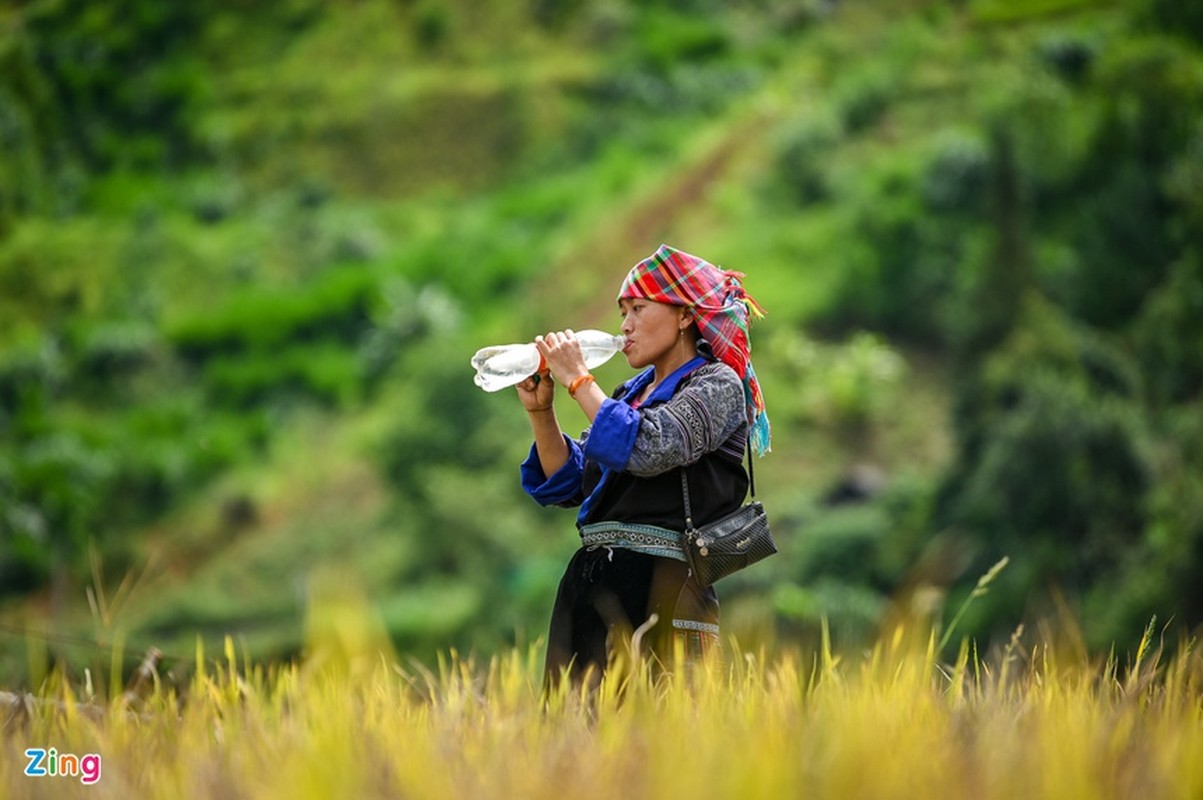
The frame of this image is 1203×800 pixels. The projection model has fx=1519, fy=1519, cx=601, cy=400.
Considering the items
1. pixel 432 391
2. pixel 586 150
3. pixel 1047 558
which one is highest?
pixel 586 150

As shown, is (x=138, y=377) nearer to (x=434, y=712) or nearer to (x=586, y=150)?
(x=586, y=150)

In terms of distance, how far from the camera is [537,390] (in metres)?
3.06

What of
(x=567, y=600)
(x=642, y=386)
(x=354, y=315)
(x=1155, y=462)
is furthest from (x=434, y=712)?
(x=354, y=315)

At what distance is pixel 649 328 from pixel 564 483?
38cm

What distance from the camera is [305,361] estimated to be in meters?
24.0

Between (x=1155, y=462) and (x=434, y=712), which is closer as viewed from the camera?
(x=434, y=712)

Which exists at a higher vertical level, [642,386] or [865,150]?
[865,150]

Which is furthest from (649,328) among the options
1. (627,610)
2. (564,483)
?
(627,610)

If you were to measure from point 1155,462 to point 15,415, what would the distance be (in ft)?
50.7

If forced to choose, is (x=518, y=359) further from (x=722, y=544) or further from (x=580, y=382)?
(x=722, y=544)

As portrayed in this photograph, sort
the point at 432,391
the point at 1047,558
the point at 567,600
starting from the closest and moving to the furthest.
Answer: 1. the point at 567,600
2. the point at 1047,558
3. the point at 432,391

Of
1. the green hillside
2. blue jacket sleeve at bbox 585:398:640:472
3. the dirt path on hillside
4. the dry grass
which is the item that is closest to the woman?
blue jacket sleeve at bbox 585:398:640:472

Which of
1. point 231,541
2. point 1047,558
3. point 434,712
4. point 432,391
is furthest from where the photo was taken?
point 231,541

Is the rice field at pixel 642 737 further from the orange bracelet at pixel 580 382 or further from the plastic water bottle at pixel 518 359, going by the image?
the plastic water bottle at pixel 518 359
